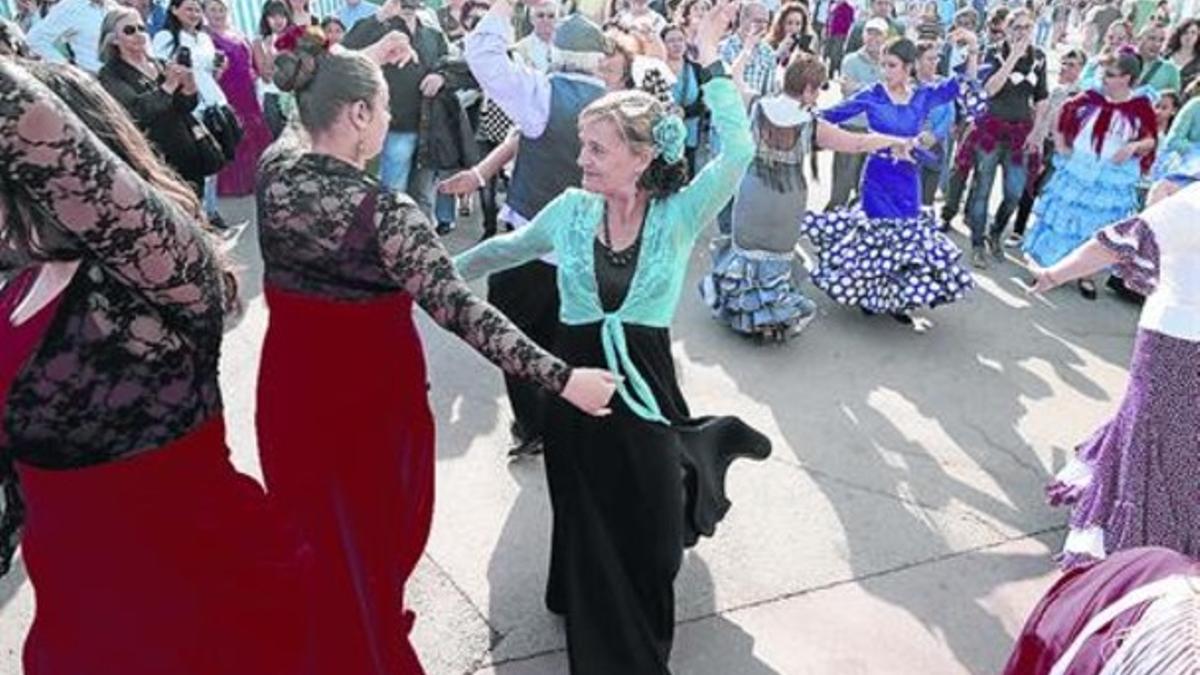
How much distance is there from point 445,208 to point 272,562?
6166 millimetres

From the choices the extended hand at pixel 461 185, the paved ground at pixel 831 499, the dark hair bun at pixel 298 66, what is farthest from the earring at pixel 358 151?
the extended hand at pixel 461 185

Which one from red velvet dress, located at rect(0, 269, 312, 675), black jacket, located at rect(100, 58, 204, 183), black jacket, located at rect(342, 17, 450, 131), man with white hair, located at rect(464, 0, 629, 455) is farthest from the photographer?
black jacket, located at rect(342, 17, 450, 131)

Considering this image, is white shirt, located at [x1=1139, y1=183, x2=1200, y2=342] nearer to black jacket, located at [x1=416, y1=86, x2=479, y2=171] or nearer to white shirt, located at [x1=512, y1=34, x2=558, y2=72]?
white shirt, located at [x1=512, y1=34, x2=558, y2=72]

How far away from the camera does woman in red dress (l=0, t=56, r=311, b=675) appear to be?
1631mm

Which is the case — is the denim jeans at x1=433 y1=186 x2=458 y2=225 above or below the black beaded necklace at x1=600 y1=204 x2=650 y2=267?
below

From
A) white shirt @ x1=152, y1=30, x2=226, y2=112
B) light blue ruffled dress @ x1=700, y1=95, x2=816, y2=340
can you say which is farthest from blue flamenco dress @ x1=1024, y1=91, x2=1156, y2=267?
white shirt @ x1=152, y1=30, x2=226, y2=112

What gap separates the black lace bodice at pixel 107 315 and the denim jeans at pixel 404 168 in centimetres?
542

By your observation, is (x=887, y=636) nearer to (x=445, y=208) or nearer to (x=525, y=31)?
(x=445, y=208)

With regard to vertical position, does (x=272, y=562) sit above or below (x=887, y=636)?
above

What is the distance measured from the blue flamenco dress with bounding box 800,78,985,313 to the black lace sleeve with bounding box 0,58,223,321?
4929 mm

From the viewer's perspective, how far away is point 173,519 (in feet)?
6.07

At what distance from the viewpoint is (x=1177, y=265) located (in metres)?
3.38

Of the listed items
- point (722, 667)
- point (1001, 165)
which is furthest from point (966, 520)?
point (1001, 165)

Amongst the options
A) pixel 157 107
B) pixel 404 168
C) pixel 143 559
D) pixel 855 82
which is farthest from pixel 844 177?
pixel 143 559
